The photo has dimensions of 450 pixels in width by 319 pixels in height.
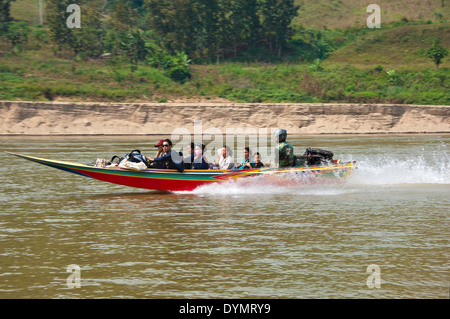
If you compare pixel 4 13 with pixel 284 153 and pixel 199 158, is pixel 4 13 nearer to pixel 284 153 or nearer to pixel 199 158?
pixel 199 158

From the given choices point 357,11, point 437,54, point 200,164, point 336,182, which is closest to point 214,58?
point 437,54

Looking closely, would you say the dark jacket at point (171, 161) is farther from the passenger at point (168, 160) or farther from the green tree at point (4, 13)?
the green tree at point (4, 13)

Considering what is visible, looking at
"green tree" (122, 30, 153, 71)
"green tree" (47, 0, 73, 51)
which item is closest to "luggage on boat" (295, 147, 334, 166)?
"green tree" (122, 30, 153, 71)

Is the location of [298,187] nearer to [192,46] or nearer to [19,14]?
[192,46]

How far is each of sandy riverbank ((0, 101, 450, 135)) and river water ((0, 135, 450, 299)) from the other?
2168cm

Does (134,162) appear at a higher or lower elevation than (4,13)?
lower

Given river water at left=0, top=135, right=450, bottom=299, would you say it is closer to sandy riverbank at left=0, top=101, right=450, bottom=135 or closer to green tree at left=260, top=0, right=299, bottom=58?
sandy riverbank at left=0, top=101, right=450, bottom=135

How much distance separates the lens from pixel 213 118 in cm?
4312

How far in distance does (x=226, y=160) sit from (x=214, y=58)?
44.7 m

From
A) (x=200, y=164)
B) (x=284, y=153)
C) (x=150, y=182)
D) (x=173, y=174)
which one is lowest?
(x=150, y=182)

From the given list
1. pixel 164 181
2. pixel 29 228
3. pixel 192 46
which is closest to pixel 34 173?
pixel 164 181

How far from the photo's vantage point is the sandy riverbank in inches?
1563
